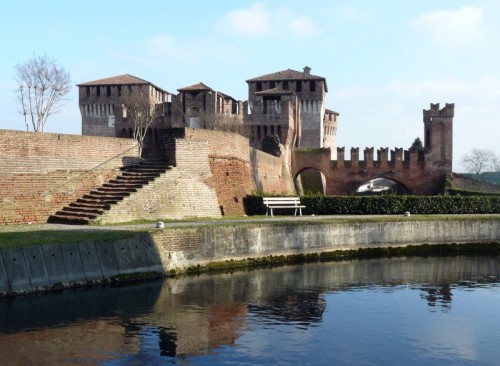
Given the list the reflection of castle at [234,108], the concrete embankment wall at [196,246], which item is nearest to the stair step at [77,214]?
the concrete embankment wall at [196,246]

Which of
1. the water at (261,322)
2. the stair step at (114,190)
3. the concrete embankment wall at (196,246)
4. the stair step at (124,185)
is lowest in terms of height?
the water at (261,322)

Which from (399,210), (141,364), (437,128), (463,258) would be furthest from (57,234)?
(437,128)

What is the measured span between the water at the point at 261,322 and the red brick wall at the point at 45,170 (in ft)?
17.0

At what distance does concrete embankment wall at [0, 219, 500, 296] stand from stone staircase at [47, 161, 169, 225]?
121 inches

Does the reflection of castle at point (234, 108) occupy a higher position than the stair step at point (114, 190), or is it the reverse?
the reflection of castle at point (234, 108)

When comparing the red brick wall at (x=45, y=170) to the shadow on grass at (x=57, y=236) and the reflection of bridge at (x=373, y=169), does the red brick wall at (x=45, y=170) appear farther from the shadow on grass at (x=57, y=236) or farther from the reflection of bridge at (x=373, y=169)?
the reflection of bridge at (x=373, y=169)

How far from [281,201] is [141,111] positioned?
3427 cm

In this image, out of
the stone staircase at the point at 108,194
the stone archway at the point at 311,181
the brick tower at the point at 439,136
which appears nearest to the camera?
the stone staircase at the point at 108,194

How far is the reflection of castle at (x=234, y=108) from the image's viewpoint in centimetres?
5281

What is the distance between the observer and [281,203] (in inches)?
968

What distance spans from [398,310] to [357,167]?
40.1 m

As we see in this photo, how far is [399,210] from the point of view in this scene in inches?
1040

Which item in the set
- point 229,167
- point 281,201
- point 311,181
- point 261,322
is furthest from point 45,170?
point 311,181

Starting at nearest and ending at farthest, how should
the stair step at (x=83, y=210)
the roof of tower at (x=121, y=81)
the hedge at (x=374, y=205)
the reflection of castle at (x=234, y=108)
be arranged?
the stair step at (x=83, y=210), the hedge at (x=374, y=205), the reflection of castle at (x=234, y=108), the roof of tower at (x=121, y=81)
